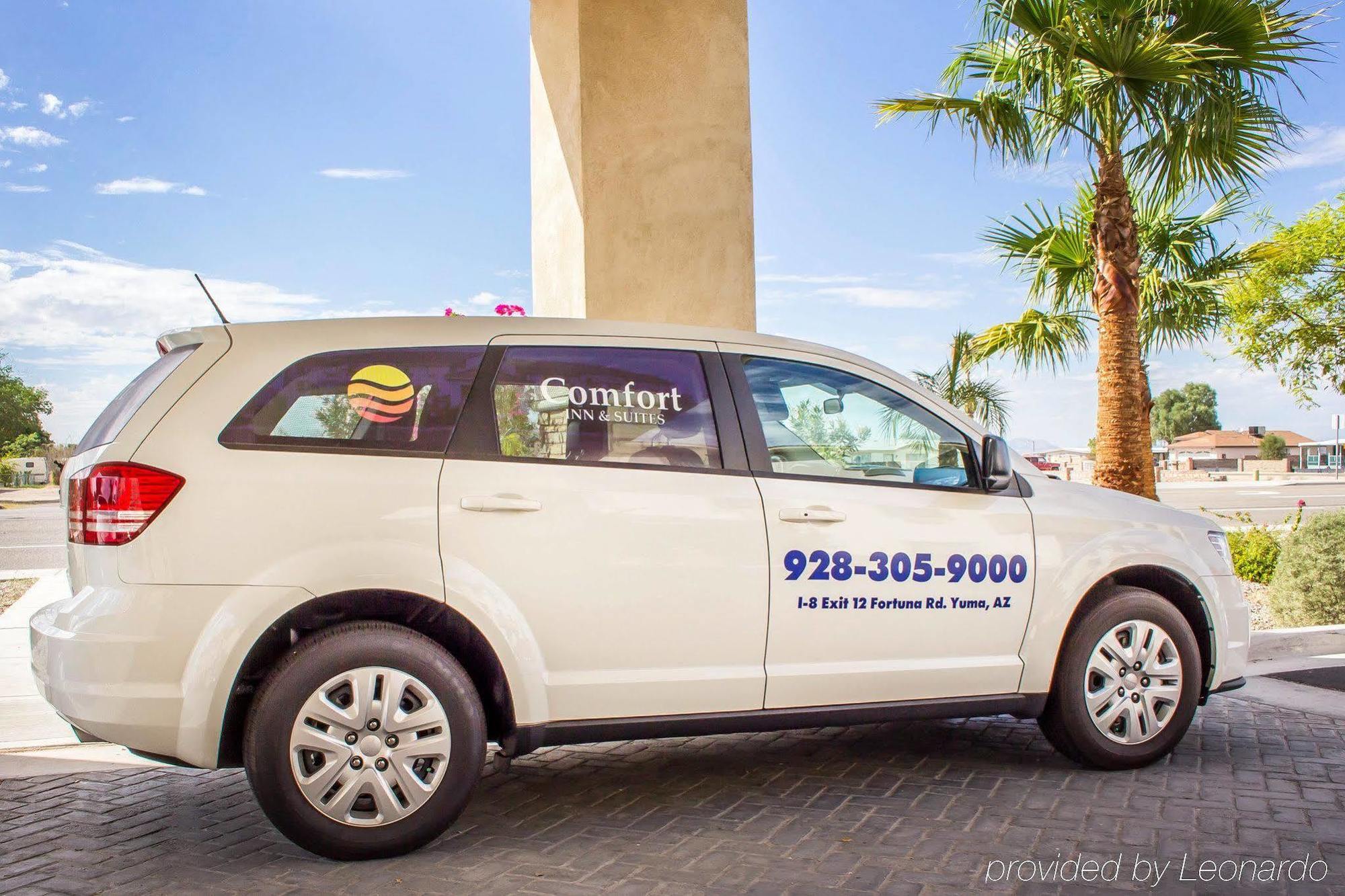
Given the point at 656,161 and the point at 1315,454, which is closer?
the point at 656,161

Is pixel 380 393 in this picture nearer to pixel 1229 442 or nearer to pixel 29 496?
pixel 29 496

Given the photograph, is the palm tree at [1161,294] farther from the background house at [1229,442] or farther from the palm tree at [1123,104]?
the background house at [1229,442]

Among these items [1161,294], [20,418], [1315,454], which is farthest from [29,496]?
[1315,454]

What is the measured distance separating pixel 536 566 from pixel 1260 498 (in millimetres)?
36236

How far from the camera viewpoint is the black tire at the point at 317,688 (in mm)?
3561

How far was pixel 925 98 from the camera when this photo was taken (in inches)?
468

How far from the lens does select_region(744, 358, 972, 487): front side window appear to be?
434 centimetres

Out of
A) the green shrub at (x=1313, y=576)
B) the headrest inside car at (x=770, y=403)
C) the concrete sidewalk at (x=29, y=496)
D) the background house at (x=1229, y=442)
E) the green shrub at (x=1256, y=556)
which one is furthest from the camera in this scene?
the background house at (x=1229, y=442)

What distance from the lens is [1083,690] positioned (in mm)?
4645

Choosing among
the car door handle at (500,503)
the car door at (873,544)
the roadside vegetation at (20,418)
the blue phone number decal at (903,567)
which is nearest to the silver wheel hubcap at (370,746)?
the car door handle at (500,503)

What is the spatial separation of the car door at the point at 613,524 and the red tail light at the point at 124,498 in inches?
35.5

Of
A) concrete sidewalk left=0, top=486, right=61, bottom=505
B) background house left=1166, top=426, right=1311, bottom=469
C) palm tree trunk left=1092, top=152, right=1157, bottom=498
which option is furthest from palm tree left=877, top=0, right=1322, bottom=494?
background house left=1166, top=426, right=1311, bottom=469

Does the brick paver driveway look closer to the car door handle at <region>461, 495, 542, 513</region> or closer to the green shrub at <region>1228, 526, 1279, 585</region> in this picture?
the car door handle at <region>461, 495, 542, 513</region>

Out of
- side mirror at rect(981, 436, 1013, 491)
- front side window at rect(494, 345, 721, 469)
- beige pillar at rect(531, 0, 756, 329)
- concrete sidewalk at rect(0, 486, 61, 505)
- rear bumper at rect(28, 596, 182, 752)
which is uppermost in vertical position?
beige pillar at rect(531, 0, 756, 329)
